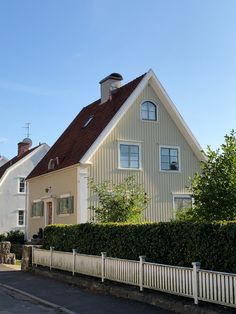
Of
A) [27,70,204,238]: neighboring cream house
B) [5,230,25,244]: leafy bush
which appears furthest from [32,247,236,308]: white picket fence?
[5,230,25,244]: leafy bush

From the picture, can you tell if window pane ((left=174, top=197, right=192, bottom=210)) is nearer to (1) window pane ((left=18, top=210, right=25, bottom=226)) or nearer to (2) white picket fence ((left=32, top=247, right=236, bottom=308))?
(2) white picket fence ((left=32, top=247, right=236, bottom=308))

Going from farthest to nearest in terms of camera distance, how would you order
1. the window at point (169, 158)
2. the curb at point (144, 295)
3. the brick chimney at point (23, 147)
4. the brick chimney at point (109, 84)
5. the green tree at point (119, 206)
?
the brick chimney at point (23, 147) < the brick chimney at point (109, 84) < the window at point (169, 158) < the green tree at point (119, 206) < the curb at point (144, 295)

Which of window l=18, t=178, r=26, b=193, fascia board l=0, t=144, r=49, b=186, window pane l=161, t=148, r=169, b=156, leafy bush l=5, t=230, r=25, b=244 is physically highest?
fascia board l=0, t=144, r=49, b=186

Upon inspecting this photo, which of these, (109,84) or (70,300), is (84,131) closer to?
(109,84)

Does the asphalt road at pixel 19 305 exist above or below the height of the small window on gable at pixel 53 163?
below

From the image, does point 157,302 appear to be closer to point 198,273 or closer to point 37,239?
point 198,273

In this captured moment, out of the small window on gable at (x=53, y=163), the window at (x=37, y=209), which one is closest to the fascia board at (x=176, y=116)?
the small window on gable at (x=53, y=163)

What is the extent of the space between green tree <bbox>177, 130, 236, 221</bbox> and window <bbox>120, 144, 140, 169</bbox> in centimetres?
1203

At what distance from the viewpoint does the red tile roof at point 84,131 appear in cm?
2620

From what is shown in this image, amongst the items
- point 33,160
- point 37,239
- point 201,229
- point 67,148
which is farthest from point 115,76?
point 201,229

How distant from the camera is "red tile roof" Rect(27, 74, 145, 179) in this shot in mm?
26203

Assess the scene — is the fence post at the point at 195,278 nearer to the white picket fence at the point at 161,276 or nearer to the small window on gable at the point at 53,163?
the white picket fence at the point at 161,276

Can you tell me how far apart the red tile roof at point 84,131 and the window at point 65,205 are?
5.82 ft

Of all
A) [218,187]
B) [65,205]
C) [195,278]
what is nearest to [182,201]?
[65,205]
